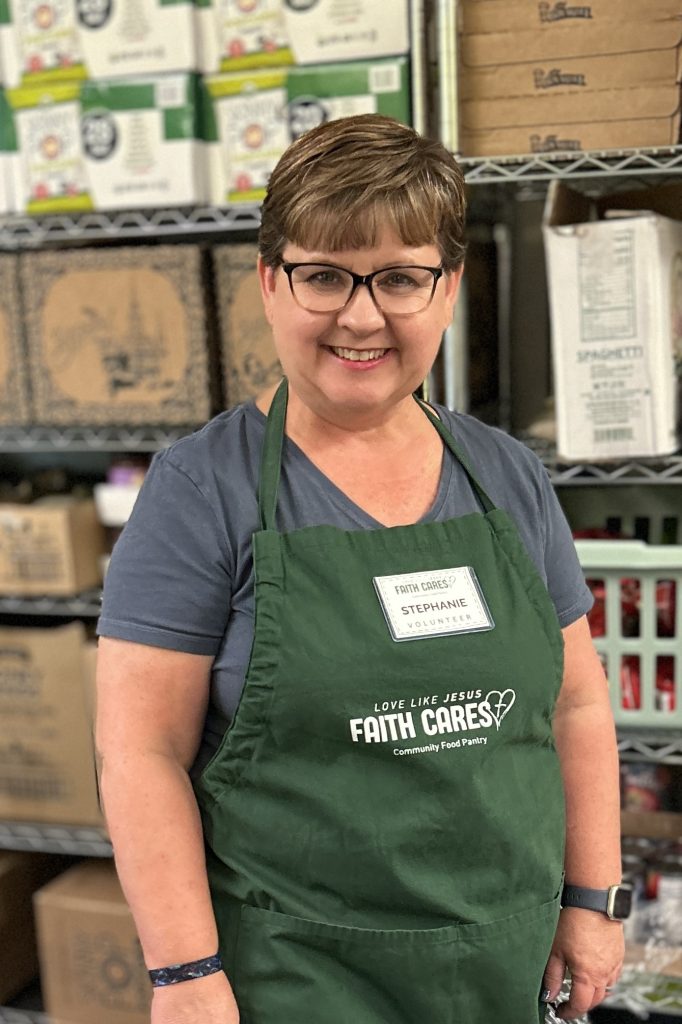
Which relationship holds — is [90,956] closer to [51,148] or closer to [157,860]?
[157,860]

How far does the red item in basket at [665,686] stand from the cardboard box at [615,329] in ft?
1.37

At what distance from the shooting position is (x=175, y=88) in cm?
194

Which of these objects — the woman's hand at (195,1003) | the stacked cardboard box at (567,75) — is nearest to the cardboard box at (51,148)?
the stacked cardboard box at (567,75)

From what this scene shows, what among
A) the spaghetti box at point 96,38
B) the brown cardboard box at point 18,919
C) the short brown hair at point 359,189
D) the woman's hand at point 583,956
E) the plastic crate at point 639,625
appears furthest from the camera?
the brown cardboard box at point 18,919

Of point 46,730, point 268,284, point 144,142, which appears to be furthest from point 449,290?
point 46,730

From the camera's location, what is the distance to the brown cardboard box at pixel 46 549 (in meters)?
2.15

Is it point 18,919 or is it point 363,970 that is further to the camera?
point 18,919

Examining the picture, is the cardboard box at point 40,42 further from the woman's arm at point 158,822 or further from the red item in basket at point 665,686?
the red item in basket at point 665,686

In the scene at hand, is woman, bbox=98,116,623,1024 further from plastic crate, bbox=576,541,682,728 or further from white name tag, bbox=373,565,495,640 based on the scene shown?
plastic crate, bbox=576,541,682,728

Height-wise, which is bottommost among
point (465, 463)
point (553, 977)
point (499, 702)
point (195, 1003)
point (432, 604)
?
point (553, 977)

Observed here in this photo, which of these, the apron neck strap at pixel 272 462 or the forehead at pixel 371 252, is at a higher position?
the forehead at pixel 371 252

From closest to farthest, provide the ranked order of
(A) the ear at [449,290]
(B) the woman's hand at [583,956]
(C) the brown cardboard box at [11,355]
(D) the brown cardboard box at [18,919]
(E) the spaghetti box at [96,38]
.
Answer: (A) the ear at [449,290]
(B) the woman's hand at [583,956]
(E) the spaghetti box at [96,38]
(C) the brown cardboard box at [11,355]
(D) the brown cardboard box at [18,919]

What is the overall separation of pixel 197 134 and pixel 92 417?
0.59 m

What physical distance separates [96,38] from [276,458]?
1262 millimetres
